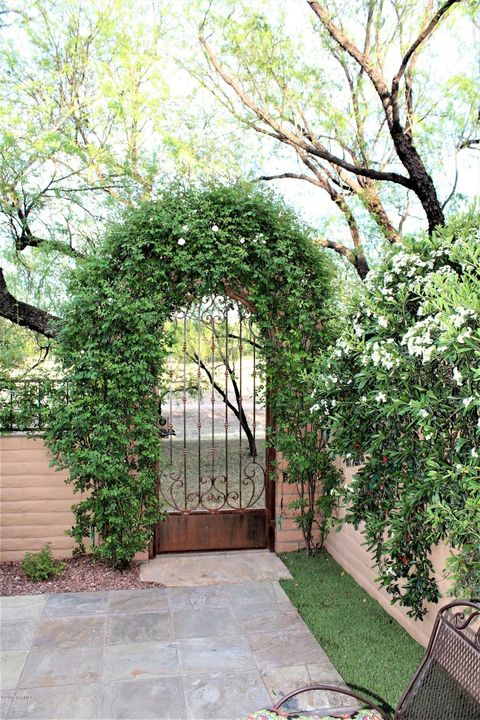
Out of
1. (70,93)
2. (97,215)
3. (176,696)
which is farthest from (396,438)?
(70,93)

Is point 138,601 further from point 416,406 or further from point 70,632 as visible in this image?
point 416,406

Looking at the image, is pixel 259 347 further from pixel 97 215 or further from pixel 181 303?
pixel 97 215

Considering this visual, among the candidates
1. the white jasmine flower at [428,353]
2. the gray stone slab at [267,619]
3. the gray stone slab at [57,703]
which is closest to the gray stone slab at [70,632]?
the gray stone slab at [57,703]

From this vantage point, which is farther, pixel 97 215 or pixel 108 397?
pixel 97 215

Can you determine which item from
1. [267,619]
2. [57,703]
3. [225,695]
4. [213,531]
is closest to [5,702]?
[57,703]

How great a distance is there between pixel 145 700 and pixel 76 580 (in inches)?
63.1

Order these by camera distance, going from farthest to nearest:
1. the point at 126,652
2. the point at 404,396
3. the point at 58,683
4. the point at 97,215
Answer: the point at 97,215 < the point at 126,652 < the point at 58,683 < the point at 404,396

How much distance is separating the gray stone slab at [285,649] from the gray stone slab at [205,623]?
177 millimetres

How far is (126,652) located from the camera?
3.25 metres

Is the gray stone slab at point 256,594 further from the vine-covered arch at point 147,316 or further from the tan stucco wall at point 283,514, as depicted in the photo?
the vine-covered arch at point 147,316

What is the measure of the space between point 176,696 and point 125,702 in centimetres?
24

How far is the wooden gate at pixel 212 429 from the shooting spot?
4.73 metres

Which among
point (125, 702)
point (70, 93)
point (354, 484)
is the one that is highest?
point (70, 93)

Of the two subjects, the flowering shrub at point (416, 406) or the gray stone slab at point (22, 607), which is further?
the gray stone slab at point (22, 607)
